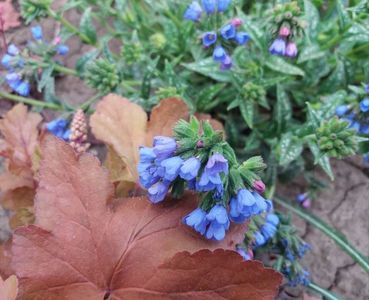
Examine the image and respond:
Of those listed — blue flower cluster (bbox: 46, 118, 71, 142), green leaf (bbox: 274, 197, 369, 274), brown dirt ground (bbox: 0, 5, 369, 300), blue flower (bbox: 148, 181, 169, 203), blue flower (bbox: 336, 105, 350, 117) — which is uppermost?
blue flower (bbox: 148, 181, 169, 203)

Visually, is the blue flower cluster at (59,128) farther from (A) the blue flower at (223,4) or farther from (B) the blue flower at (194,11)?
(A) the blue flower at (223,4)

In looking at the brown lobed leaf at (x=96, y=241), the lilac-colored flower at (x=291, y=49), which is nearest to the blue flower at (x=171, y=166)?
the brown lobed leaf at (x=96, y=241)

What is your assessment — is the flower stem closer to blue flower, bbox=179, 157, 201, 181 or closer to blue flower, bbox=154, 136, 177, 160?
blue flower, bbox=154, 136, 177, 160

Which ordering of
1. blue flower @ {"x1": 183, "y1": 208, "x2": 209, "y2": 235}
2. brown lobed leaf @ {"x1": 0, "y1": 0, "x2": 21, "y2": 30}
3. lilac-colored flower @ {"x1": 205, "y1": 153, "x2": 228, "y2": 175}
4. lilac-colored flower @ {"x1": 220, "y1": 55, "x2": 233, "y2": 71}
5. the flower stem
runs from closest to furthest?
lilac-colored flower @ {"x1": 205, "y1": 153, "x2": 228, "y2": 175} → blue flower @ {"x1": 183, "y1": 208, "x2": 209, "y2": 235} → lilac-colored flower @ {"x1": 220, "y1": 55, "x2": 233, "y2": 71} → the flower stem → brown lobed leaf @ {"x1": 0, "y1": 0, "x2": 21, "y2": 30}

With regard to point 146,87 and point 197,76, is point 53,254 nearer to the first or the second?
point 146,87

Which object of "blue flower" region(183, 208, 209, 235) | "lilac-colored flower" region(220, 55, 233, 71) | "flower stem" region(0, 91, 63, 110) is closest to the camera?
"blue flower" region(183, 208, 209, 235)

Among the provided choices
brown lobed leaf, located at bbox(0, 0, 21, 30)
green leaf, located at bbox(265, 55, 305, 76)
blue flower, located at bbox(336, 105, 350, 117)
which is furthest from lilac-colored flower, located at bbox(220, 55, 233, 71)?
brown lobed leaf, located at bbox(0, 0, 21, 30)

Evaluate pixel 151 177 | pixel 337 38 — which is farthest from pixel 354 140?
pixel 151 177
